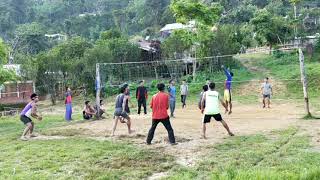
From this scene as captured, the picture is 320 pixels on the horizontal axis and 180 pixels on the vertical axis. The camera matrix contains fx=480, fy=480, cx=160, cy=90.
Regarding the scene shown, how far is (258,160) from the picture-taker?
8734 mm

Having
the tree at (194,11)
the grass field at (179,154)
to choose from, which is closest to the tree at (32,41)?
the tree at (194,11)

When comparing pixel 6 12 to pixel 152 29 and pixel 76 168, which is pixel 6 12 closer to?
pixel 152 29

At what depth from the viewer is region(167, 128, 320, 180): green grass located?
282 inches

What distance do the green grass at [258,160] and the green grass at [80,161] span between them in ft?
2.69

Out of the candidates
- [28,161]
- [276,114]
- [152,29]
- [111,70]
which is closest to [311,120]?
[276,114]

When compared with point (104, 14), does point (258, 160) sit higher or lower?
lower

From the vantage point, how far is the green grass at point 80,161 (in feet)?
27.3

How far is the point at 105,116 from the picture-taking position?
18.7m

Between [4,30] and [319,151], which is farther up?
[4,30]

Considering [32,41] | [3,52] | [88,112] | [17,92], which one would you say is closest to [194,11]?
[3,52]

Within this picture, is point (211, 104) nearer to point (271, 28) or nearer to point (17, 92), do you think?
point (271, 28)

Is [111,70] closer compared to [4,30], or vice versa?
[111,70]

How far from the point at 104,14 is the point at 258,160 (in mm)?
72230

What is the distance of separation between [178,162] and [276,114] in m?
8.42
